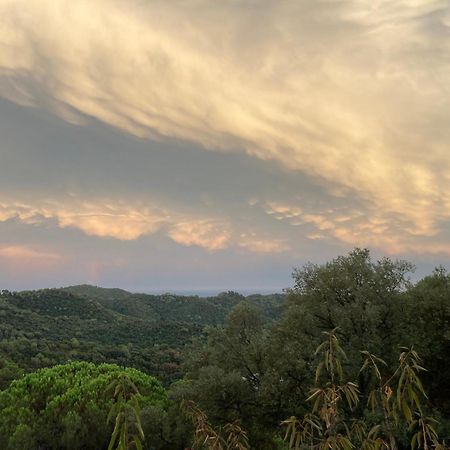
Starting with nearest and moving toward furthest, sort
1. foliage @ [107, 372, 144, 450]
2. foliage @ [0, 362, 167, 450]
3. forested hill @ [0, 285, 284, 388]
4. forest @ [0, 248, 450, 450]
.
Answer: foliage @ [107, 372, 144, 450] → forest @ [0, 248, 450, 450] → foliage @ [0, 362, 167, 450] → forested hill @ [0, 285, 284, 388]

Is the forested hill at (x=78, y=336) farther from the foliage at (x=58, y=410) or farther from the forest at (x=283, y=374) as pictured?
the foliage at (x=58, y=410)

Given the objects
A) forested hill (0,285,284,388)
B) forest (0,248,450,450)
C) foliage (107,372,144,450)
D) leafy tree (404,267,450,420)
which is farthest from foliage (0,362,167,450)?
foliage (107,372,144,450)

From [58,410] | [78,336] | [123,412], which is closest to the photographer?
[123,412]

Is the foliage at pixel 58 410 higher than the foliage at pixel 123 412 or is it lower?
lower

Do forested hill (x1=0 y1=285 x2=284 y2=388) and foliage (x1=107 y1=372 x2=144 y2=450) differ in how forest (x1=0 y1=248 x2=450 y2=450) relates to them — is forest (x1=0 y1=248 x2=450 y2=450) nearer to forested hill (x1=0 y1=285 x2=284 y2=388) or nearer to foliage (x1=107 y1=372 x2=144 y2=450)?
forested hill (x1=0 y1=285 x2=284 y2=388)

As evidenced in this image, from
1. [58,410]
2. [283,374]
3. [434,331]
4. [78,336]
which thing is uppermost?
[434,331]

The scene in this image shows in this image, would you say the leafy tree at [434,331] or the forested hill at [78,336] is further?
the forested hill at [78,336]

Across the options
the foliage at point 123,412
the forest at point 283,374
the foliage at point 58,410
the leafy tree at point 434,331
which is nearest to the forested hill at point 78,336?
the forest at point 283,374

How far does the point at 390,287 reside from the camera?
32.2 metres

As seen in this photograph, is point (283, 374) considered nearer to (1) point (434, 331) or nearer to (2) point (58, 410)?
(1) point (434, 331)

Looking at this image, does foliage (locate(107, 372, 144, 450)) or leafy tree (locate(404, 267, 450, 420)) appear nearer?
foliage (locate(107, 372, 144, 450))

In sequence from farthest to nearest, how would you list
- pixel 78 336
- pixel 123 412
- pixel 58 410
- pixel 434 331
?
1. pixel 78 336
2. pixel 58 410
3. pixel 434 331
4. pixel 123 412

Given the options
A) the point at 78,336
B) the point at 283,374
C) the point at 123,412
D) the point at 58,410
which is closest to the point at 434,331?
the point at 283,374

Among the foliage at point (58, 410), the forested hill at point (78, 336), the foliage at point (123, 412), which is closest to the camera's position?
the foliage at point (123, 412)
